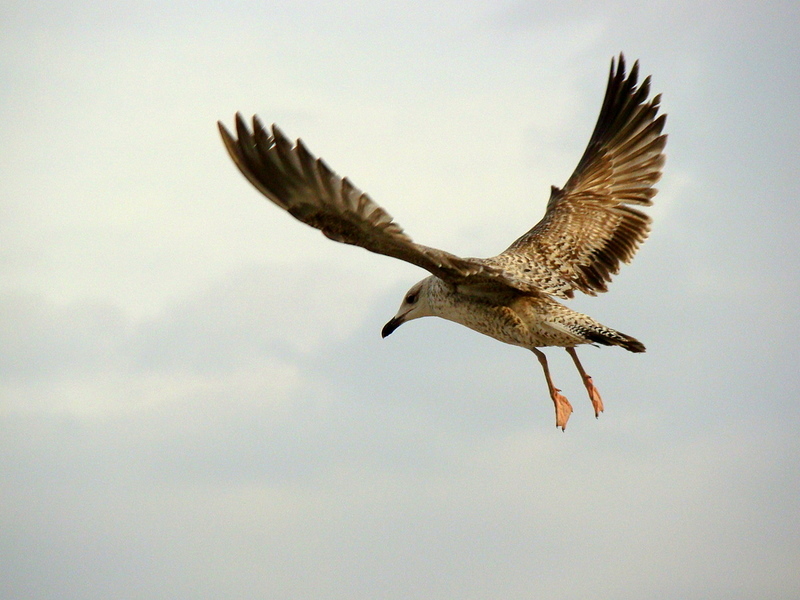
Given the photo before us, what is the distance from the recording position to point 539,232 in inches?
638

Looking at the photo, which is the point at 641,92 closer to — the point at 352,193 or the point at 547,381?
the point at 547,381

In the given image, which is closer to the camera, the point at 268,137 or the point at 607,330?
the point at 268,137

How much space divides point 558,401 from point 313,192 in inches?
210

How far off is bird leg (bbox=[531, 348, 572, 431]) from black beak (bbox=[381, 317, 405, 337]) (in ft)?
5.97

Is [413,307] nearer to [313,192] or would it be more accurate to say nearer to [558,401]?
[558,401]

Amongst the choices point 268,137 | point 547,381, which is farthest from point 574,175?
point 268,137

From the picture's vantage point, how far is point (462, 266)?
1285 cm

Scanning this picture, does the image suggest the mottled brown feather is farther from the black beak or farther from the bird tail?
Answer: the black beak

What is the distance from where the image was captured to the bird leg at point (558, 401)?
48.5 ft

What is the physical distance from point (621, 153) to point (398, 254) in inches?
248

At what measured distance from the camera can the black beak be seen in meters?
15.3

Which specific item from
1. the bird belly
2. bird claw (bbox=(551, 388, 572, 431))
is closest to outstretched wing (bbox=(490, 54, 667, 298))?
the bird belly

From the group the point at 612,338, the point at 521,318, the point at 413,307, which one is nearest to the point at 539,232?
the point at 413,307

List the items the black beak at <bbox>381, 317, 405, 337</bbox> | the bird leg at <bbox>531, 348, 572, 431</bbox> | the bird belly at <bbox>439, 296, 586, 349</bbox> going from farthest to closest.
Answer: the black beak at <bbox>381, 317, 405, 337</bbox>, the bird leg at <bbox>531, 348, 572, 431</bbox>, the bird belly at <bbox>439, 296, 586, 349</bbox>
